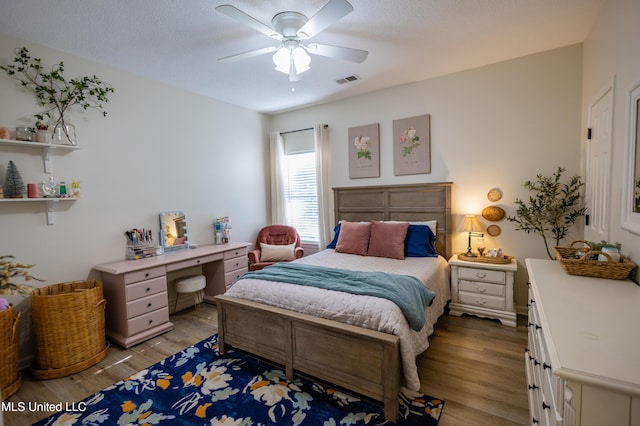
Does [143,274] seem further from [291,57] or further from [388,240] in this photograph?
[388,240]

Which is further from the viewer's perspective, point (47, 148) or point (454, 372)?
point (47, 148)

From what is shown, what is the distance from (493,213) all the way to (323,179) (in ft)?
7.75

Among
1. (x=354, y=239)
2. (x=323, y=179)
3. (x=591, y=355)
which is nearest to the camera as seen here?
(x=591, y=355)

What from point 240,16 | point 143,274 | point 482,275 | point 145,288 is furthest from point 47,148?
point 482,275

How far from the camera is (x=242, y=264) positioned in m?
4.09

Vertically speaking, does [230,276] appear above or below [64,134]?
below

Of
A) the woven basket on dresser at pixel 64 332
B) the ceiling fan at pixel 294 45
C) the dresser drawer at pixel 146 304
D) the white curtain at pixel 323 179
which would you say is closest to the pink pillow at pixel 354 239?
the white curtain at pixel 323 179

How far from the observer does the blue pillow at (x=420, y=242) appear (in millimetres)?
3352

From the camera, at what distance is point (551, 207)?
3006 millimetres

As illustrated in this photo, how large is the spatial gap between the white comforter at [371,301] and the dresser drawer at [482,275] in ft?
0.58

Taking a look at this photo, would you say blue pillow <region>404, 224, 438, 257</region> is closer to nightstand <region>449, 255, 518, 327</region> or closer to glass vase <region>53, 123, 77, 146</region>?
nightstand <region>449, 255, 518, 327</region>

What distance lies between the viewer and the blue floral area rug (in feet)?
6.15

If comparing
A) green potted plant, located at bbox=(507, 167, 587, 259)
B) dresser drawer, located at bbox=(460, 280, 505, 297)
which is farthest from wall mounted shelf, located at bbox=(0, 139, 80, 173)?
green potted plant, located at bbox=(507, 167, 587, 259)

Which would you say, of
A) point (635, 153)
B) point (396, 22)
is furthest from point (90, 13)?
point (635, 153)
